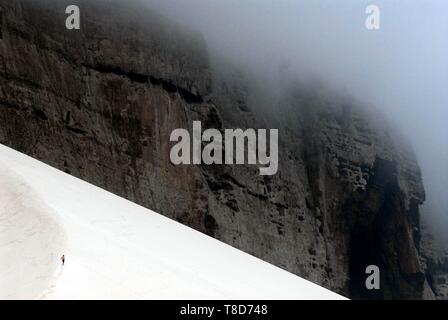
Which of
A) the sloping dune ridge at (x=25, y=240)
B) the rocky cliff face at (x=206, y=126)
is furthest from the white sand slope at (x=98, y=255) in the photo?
the rocky cliff face at (x=206, y=126)

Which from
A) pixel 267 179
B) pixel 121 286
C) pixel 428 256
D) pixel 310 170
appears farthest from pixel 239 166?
pixel 121 286

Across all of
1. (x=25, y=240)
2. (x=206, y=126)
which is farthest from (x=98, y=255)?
(x=206, y=126)

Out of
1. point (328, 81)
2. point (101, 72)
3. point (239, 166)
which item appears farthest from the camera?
point (328, 81)

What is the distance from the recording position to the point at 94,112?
19.3 metres

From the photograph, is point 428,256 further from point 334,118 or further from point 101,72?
point 101,72

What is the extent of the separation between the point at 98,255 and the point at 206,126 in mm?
14699

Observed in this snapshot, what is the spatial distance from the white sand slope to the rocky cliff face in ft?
30.5

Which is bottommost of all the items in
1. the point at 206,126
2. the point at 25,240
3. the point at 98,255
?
the point at 206,126

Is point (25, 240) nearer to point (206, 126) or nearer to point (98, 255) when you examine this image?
point (98, 255)

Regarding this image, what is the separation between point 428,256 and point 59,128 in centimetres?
1647

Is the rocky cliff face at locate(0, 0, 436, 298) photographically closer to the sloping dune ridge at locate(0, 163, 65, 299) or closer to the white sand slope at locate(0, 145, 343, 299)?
the white sand slope at locate(0, 145, 343, 299)

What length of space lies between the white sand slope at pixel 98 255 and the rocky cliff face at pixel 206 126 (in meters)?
9.29

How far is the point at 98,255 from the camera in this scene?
6703 millimetres

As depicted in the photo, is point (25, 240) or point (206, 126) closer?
point (25, 240)
